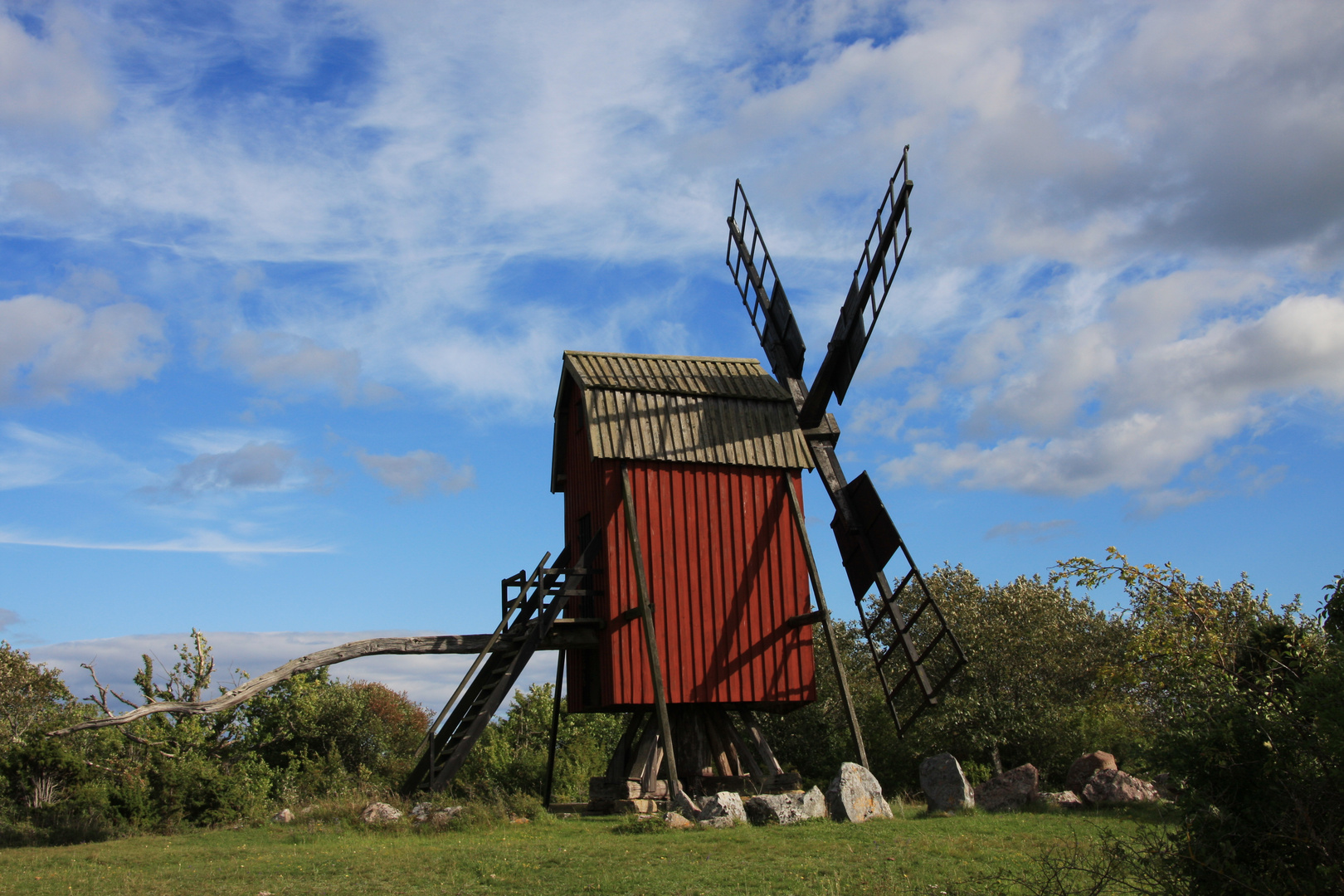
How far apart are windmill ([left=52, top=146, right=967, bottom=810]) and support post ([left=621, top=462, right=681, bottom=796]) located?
0.04 m

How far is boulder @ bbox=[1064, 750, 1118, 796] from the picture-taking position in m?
19.6

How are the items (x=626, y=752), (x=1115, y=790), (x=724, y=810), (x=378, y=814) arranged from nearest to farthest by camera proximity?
(x=724, y=810), (x=378, y=814), (x=1115, y=790), (x=626, y=752)

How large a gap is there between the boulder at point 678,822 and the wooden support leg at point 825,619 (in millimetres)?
3233

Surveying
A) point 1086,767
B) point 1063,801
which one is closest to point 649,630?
point 1063,801

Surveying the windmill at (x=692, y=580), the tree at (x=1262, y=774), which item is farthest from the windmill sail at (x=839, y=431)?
the tree at (x=1262, y=774)

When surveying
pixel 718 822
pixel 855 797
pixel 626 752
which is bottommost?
pixel 718 822

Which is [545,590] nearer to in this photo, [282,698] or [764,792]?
[764,792]

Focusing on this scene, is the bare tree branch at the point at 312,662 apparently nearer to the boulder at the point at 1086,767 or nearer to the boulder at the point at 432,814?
the boulder at the point at 432,814

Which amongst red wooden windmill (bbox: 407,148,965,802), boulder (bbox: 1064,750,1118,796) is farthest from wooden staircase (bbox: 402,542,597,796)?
boulder (bbox: 1064,750,1118,796)

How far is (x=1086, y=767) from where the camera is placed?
65.7 ft

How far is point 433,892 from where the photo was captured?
10695 millimetres

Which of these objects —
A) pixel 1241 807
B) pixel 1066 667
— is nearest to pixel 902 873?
pixel 1241 807

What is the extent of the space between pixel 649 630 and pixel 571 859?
18.5ft

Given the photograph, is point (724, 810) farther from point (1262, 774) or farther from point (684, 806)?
point (1262, 774)
